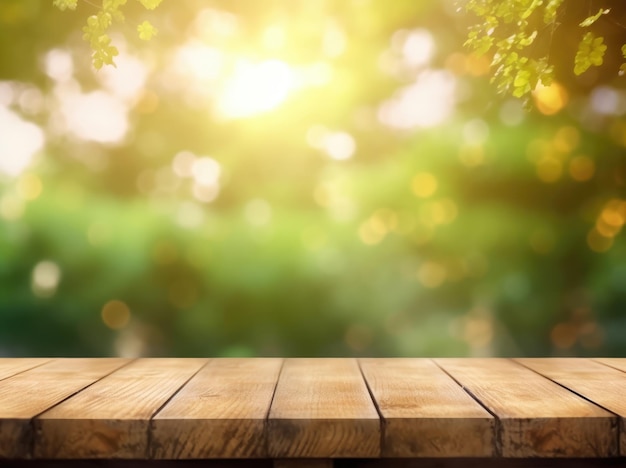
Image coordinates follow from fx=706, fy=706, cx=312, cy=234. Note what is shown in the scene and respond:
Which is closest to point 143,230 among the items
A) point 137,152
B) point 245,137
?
point 137,152

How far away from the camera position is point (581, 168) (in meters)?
2.73

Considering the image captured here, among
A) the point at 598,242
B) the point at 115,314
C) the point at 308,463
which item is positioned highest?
the point at 598,242

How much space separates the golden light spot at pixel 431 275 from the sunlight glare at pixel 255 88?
848mm

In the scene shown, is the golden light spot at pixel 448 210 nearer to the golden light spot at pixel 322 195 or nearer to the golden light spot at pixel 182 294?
the golden light spot at pixel 322 195

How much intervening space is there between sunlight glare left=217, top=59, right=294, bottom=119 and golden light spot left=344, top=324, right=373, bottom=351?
0.91m

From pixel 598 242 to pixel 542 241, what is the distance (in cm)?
22

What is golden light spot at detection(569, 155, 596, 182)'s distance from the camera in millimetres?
2723

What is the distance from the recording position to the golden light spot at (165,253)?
8.86 feet

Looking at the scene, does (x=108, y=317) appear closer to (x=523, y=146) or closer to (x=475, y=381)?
(x=475, y=381)

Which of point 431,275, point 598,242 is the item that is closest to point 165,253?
point 431,275

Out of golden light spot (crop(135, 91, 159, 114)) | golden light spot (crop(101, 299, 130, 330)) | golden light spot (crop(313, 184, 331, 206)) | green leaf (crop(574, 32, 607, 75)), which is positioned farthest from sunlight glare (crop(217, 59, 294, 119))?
green leaf (crop(574, 32, 607, 75))

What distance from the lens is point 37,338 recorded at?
2705 millimetres

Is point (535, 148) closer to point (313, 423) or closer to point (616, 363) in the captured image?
point (616, 363)

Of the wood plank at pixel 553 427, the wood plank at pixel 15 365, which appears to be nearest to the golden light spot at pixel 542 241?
the wood plank at pixel 553 427
